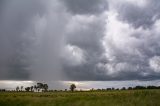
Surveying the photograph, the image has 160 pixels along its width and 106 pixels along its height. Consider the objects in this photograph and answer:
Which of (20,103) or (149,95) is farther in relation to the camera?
(20,103)

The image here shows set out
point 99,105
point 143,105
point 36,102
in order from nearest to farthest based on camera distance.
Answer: point 143,105 → point 99,105 → point 36,102

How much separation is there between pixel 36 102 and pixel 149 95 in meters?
14.6

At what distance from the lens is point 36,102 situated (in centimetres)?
3516

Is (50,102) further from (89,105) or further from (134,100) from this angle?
(134,100)

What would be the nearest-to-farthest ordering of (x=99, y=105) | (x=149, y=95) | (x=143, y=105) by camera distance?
(x=143, y=105) < (x=99, y=105) < (x=149, y=95)

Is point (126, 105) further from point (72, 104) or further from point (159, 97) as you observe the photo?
point (72, 104)

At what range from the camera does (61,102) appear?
33.7 meters

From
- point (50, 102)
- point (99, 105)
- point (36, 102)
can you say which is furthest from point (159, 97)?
point (36, 102)

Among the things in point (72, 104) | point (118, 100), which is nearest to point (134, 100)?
point (118, 100)

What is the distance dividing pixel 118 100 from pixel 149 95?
169 inches

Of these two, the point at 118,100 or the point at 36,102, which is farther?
the point at 36,102

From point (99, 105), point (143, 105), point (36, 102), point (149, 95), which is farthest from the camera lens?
point (36, 102)

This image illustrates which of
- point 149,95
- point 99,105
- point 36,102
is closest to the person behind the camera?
point 99,105

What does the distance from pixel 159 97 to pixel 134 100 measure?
9.67 ft
